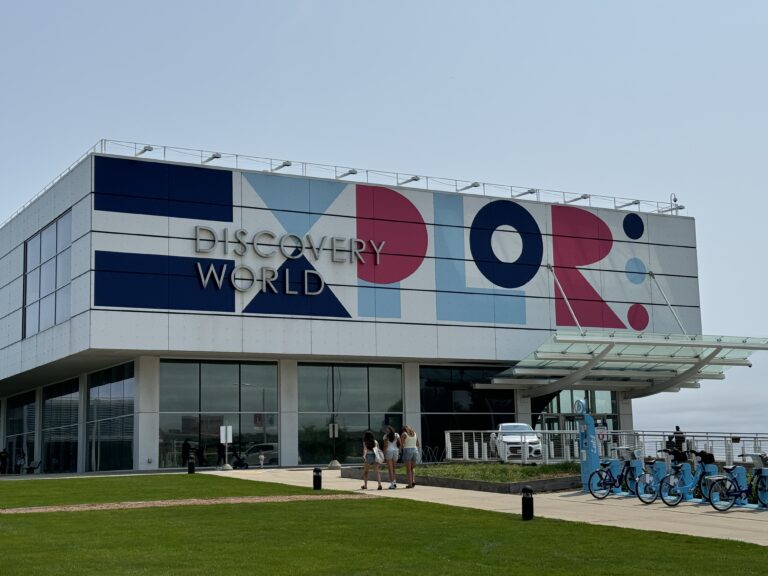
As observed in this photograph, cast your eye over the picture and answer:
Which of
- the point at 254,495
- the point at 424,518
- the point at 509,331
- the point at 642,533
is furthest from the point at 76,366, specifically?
the point at 642,533

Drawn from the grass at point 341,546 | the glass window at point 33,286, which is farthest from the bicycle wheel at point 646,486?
the glass window at point 33,286

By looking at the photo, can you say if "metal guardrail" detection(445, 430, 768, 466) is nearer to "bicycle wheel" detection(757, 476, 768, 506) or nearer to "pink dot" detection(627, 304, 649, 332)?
"bicycle wheel" detection(757, 476, 768, 506)

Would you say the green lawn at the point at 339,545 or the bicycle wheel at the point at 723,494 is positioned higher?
the bicycle wheel at the point at 723,494

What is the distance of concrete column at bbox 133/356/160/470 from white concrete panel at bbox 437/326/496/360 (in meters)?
13.0

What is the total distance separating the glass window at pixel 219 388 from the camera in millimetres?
48781

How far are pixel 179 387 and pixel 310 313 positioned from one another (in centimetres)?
642

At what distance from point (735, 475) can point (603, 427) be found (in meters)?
7.26

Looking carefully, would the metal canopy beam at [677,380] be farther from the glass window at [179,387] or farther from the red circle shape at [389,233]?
the glass window at [179,387]

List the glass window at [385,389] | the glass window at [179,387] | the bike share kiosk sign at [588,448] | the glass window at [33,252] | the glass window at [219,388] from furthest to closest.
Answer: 1. the glass window at [385,389]
2. the glass window at [33,252]
3. the glass window at [219,388]
4. the glass window at [179,387]
5. the bike share kiosk sign at [588,448]

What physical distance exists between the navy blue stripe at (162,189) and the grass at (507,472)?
17.5m

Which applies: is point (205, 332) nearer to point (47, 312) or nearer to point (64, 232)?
point (64, 232)

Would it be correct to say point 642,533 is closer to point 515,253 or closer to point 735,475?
point 735,475

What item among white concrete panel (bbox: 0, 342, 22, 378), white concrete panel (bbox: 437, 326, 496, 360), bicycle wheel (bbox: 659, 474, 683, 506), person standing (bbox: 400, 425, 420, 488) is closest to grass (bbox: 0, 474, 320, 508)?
person standing (bbox: 400, 425, 420, 488)

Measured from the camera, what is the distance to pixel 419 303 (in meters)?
51.9
